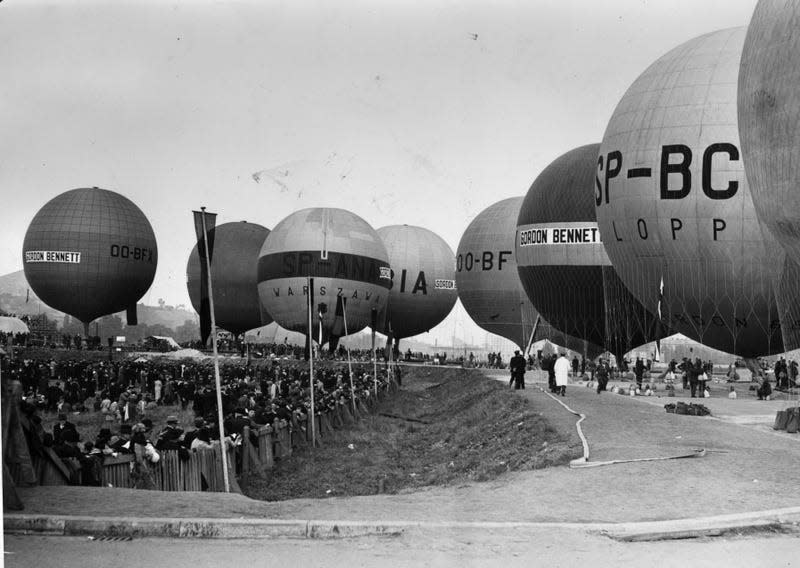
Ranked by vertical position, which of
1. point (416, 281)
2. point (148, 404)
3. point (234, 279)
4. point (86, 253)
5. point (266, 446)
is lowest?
point (148, 404)

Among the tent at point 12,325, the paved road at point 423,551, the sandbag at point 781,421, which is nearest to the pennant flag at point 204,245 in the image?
the paved road at point 423,551

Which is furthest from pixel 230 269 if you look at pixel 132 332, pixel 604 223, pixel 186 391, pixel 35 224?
pixel 132 332

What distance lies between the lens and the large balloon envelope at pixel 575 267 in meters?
39.1

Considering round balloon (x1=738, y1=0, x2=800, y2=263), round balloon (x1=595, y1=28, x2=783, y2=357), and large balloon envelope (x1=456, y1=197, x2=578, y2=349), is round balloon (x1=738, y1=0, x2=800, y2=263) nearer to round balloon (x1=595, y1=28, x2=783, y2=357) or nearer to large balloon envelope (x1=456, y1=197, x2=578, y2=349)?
round balloon (x1=595, y1=28, x2=783, y2=357)

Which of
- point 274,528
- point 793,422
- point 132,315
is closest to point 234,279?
point 132,315

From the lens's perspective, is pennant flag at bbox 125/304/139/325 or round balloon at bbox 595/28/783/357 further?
pennant flag at bbox 125/304/139/325

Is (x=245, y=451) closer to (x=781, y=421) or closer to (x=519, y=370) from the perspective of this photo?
(x=781, y=421)

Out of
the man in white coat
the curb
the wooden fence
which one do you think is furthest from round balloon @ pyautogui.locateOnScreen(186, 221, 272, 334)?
the curb

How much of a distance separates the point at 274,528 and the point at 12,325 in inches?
3345

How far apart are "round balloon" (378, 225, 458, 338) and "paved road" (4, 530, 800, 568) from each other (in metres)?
55.5

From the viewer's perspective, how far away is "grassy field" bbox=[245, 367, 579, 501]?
16.3 meters

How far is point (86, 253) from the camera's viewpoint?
5825 centimetres

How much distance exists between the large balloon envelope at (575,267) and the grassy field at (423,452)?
8.32 meters

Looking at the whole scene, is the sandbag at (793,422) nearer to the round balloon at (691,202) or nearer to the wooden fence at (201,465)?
the round balloon at (691,202)
